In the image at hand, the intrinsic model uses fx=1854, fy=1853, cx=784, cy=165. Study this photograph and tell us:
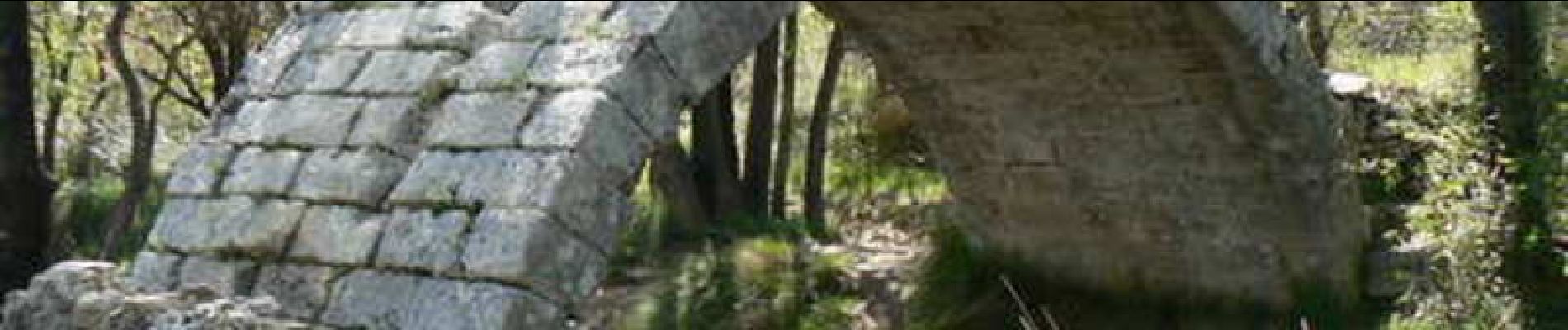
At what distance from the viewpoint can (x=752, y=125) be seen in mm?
12461

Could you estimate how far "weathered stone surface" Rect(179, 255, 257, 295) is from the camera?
5.15 m

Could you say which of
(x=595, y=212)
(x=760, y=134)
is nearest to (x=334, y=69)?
(x=595, y=212)

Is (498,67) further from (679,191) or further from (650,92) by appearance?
(679,191)

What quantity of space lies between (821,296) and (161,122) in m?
12.5

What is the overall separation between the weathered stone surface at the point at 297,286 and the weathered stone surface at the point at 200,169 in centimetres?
51

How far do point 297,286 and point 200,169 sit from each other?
793 millimetres

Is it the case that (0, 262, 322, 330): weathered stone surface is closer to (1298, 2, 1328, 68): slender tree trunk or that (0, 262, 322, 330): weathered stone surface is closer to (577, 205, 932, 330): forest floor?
(577, 205, 932, 330): forest floor

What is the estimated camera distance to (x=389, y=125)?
5180mm

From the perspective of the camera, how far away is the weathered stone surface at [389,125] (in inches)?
203

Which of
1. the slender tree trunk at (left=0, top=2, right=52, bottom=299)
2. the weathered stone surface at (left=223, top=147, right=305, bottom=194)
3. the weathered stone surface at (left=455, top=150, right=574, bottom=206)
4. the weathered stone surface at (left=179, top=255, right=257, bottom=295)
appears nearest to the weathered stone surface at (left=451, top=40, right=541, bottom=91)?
the weathered stone surface at (left=455, top=150, right=574, bottom=206)

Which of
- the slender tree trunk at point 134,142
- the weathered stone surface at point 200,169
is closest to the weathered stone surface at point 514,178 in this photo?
the weathered stone surface at point 200,169

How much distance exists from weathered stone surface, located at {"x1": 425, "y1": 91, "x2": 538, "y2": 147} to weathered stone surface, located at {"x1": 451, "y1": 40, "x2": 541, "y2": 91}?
0.04 metres

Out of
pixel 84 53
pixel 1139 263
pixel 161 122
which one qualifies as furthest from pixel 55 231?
pixel 1139 263

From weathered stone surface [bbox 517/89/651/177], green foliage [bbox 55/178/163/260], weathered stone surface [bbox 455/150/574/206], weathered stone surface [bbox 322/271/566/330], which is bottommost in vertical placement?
green foliage [bbox 55/178/163/260]
